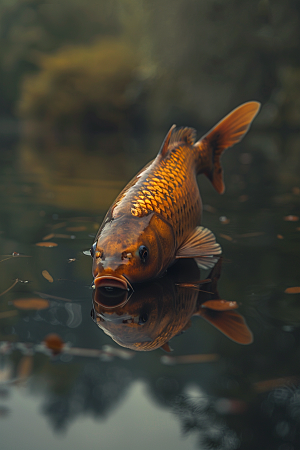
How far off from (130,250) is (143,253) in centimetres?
8

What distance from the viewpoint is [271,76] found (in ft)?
74.1

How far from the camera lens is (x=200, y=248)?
10.3ft

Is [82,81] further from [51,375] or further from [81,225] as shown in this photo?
[51,375]

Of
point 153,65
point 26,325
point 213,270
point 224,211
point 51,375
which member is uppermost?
point 51,375

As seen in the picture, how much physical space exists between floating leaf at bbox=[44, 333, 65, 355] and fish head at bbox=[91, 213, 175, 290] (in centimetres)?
40

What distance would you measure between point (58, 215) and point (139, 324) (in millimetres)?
3011

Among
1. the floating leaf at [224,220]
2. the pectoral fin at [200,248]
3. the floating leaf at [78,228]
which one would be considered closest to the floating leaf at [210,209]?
the floating leaf at [224,220]

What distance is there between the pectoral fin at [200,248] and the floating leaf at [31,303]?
0.85m

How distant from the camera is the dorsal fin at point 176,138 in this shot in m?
3.39

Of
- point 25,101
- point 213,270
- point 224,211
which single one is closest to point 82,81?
point 25,101

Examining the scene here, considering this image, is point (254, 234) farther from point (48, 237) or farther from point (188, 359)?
point (188, 359)

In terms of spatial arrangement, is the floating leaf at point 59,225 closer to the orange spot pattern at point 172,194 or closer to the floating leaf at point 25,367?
the orange spot pattern at point 172,194

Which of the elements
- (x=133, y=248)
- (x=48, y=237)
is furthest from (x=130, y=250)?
(x=48, y=237)

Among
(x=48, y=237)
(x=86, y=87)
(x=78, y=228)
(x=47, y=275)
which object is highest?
(x=47, y=275)
